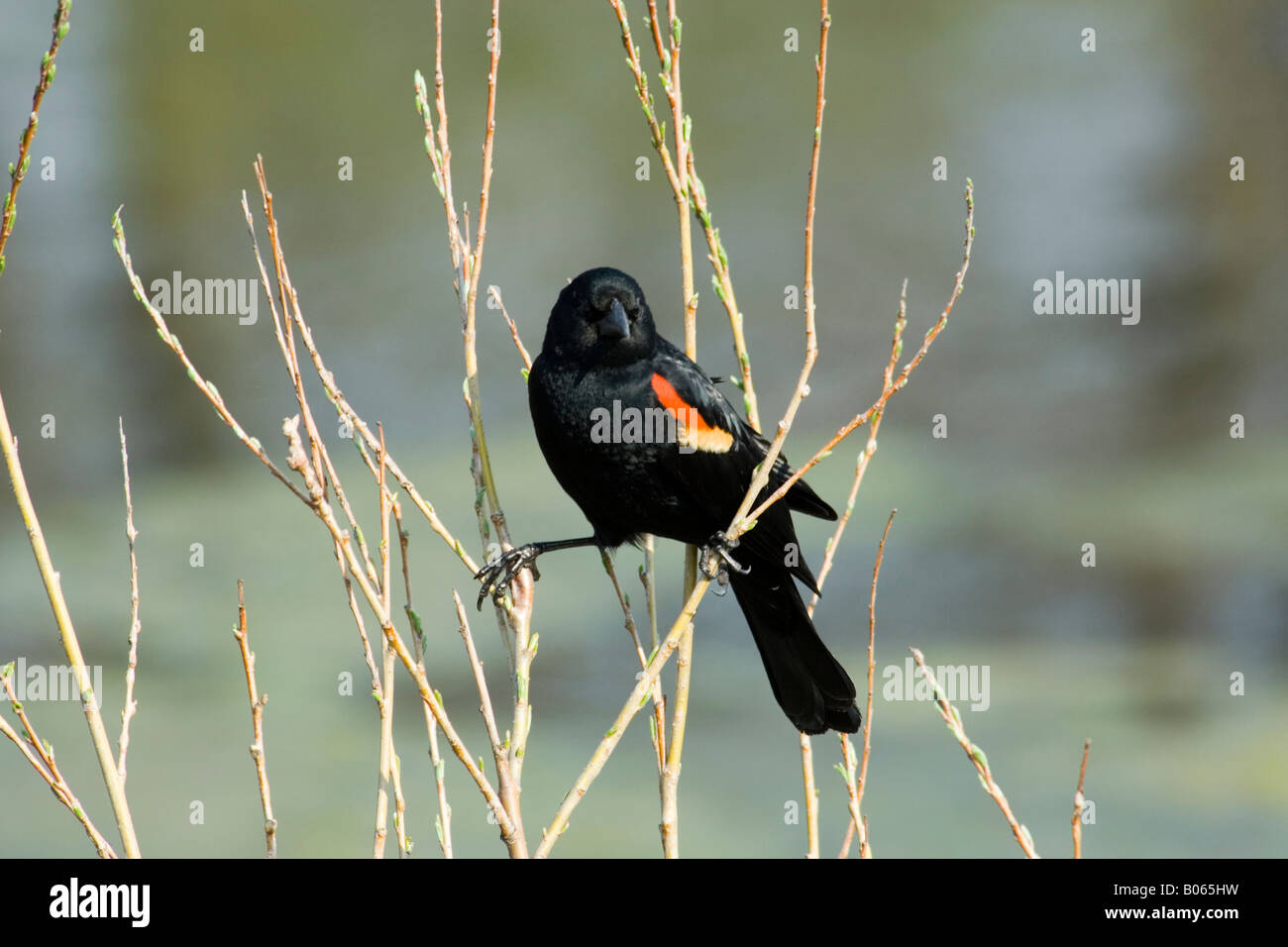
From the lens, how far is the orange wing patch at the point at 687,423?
2.58 meters

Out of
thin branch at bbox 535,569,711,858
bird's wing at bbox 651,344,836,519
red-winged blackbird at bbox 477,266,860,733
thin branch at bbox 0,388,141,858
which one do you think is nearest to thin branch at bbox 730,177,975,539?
thin branch at bbox 535,569,711,858

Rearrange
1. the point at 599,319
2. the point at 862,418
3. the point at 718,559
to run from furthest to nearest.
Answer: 1. the point at 599,319
2. the point at 718,559
3. the point at 862,418

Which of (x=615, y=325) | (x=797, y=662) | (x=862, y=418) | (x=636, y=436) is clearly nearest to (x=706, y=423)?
(x=636, y=436)

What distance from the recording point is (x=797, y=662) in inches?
109

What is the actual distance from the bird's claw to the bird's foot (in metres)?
0.35

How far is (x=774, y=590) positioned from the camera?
9.08 ft

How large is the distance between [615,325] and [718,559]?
0.54 metres

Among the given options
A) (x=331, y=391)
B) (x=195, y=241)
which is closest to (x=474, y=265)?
(x=331, y=391)

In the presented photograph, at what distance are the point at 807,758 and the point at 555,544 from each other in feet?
2.91

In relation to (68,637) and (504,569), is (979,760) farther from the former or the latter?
(68,637)

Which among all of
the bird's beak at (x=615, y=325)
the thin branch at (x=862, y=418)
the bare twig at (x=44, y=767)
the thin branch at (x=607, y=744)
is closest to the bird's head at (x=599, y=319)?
the bird's beak at (x=615, y=325)

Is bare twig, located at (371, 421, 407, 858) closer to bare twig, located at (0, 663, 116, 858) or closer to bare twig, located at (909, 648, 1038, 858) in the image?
bare twig, located at (0, 663, 116, 858)
